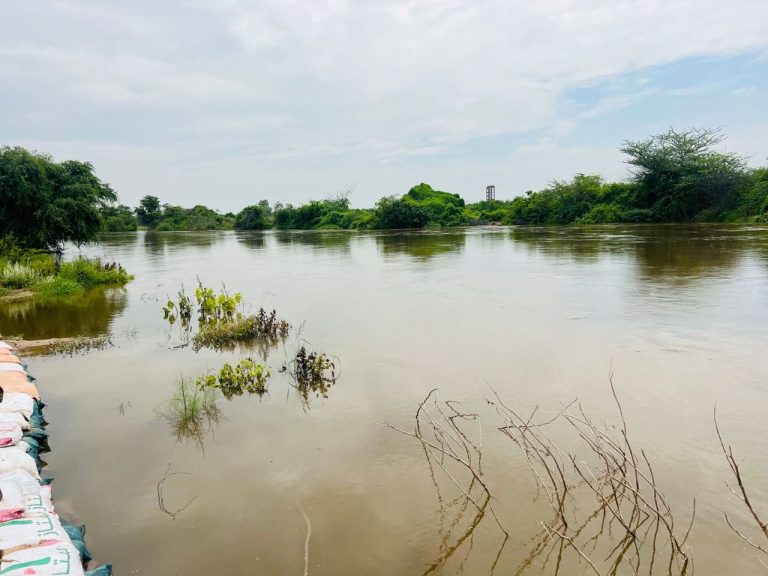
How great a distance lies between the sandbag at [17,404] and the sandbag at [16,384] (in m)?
0.10

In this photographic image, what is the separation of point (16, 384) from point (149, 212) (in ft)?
299

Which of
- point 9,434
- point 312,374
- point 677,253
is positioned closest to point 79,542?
point 9,434

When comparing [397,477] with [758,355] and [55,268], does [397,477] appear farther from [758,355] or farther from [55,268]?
[55,268]

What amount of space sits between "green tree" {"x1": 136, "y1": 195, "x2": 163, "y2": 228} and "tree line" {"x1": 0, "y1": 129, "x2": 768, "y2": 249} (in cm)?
18

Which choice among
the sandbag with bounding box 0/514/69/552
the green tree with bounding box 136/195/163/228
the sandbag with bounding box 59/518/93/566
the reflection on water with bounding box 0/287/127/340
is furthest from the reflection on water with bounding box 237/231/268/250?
the green tree with bounding box 136/195/163/228

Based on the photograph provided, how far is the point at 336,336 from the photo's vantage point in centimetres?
892

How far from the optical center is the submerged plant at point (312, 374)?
646cm

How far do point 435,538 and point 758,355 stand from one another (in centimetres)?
580

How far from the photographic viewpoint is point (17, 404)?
5.00m

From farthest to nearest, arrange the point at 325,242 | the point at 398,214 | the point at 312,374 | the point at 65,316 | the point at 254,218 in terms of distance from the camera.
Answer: the point at 254,218 → the point at 398,214 → the point at 325,242 → the point at 65,316 → the point at 312,374

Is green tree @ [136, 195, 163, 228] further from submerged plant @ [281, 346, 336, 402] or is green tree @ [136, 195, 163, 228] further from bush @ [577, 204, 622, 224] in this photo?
submerged plant @ [281, 346, 336, 402]

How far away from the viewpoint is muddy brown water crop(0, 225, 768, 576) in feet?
11.7

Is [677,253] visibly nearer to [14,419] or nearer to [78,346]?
[78,346]

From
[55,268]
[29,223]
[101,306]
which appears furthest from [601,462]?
[29,223]
